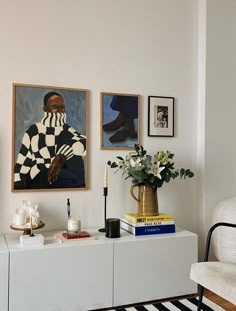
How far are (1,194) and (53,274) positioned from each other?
0.71 m

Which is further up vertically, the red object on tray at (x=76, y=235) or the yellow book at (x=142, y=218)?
the yellow book at (x=142, y=218)

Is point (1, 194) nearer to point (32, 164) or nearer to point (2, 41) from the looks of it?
point (32, 164)

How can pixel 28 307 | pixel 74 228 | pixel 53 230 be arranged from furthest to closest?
1. pixel 53 230
2. pixel 74 228
3. pixel 28 307

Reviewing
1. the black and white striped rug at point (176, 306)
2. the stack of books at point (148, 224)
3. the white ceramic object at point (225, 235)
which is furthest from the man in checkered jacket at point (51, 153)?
the white ceramic object at point (225, 235)

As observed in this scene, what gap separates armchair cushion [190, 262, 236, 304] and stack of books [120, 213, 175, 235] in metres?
0.65

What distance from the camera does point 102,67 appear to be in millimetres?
2789

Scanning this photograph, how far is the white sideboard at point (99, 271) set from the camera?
2168 mm

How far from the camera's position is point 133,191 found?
9.31 feet

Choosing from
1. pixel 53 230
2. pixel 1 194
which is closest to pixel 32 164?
pixel 1 194

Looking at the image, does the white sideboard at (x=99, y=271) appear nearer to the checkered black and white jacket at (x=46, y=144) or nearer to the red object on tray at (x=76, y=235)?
the red object on tray at (x=76, y=235)

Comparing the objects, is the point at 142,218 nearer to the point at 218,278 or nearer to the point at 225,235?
the point at 225,235

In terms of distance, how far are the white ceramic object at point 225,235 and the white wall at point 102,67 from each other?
1.04ft

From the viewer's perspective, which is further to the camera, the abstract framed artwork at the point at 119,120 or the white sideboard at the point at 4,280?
the abstract framed artwork at the point at 119,120

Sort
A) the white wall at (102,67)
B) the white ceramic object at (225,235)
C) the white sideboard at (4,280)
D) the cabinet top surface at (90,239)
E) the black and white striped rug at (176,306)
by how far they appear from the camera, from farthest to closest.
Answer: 1. the white ceramic object at (225,235)
2. the white wall at (102,67)
3. the black and white striped rug at (176,306)
4. the cabinet top surface at (90,239)
5. the white sideboard at (4,280)
